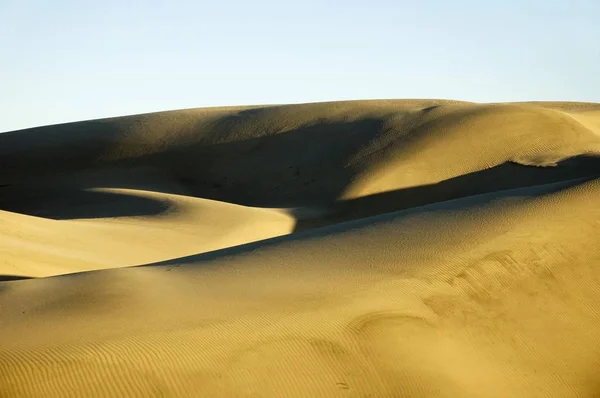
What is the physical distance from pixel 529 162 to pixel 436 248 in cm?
1049

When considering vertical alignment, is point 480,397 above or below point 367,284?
below

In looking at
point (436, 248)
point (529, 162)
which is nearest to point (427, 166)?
point (529, 162)

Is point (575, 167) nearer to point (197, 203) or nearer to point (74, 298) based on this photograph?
point (197, 203)

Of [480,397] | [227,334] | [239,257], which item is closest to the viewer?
[227,334]

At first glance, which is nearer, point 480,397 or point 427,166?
point 480,397

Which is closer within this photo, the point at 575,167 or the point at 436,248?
the point at 436,248

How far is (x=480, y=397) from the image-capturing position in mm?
7504

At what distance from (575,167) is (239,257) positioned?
1071 centimetres

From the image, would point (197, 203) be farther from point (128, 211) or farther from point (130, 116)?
point (130, 116)

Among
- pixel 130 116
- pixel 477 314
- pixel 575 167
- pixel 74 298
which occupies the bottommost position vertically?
pixel 477 314

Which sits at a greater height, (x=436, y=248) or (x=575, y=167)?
(x=575, y=167)

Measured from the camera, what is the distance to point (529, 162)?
64.6 ft

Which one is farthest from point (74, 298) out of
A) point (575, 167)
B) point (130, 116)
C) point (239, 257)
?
point (130, 116)

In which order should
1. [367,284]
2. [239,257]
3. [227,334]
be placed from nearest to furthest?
[227,334]
[367,284]
[239,257]
